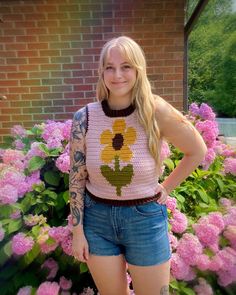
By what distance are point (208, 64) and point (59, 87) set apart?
13.7 meters

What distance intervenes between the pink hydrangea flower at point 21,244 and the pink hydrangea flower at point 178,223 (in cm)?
76

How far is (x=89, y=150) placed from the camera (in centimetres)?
156

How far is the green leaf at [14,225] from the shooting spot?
1931mm

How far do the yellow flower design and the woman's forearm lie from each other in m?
0.29

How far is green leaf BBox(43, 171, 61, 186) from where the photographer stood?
222cm

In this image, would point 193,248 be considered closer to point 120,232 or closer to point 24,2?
point 120,232

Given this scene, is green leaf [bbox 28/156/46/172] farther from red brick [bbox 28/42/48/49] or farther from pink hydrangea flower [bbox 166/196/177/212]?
red brick [bbox 28/42/48/49]

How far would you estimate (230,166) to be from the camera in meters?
2.56

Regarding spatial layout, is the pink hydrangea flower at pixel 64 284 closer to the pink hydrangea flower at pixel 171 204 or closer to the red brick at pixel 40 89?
the pink hydrangea flower at pixel 171 204

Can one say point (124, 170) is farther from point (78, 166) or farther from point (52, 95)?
point (52, 95)

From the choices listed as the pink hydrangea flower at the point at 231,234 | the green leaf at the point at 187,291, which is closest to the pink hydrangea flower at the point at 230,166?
the pink hydrangea flower at the point at 231,234

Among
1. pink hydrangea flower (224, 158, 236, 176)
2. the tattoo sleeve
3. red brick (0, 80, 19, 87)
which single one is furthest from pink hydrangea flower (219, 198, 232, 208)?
red brick (0, 80, 19, 87)

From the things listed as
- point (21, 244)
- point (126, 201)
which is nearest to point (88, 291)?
point (21, 244)

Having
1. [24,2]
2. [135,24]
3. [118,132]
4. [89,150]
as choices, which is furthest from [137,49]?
[24,2]
